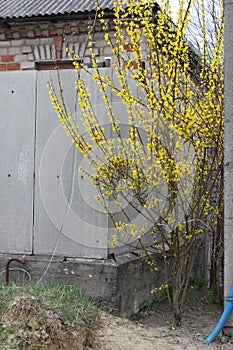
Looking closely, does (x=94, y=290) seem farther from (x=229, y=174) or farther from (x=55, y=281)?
(x=229, y=174)

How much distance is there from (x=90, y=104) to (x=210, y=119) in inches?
47.0

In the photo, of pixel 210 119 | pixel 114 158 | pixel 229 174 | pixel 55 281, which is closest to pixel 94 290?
pixel 55 281

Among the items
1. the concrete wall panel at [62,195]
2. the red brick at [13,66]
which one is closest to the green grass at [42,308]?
the concrete wall panel at [62,195]

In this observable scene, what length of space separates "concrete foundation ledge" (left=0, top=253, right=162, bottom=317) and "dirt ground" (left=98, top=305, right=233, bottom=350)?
0.52 ft

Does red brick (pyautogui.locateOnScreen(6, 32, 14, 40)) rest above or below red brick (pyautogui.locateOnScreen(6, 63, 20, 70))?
above

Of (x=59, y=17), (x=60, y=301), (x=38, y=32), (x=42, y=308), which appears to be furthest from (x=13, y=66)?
(x=42, y=308)

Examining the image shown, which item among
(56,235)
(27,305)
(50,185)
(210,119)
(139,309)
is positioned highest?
(210,119)

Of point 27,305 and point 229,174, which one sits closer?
point 27,305

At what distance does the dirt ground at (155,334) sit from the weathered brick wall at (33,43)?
18.7 feet

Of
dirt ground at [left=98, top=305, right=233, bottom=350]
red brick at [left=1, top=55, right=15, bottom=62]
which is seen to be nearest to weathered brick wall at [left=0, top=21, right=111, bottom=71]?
red brick at [left=1, top=55, right=15, bottom=62]

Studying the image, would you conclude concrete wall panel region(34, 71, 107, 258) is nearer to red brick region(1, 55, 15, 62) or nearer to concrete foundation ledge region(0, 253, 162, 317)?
concrete foundation ledge region(0, 253, 162, 317)

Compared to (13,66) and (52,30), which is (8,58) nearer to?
(13,66)

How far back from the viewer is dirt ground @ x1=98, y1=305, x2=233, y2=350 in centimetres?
457

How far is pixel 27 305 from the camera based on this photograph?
3990 millimetres
